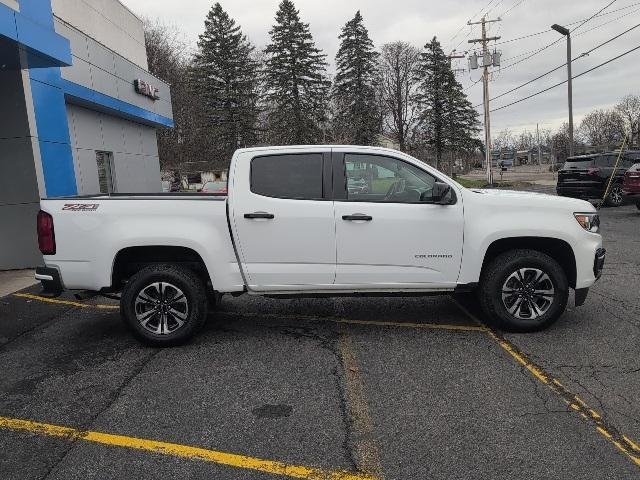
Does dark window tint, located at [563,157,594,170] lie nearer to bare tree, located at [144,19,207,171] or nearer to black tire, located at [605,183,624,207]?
black tire, located at [605,183,624,207]

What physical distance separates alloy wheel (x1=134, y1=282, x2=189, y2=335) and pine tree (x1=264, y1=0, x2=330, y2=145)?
140 feet

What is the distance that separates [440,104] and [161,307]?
52783mm

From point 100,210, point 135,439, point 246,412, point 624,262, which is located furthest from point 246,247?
point 624,262

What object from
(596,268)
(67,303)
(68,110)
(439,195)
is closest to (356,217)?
(439,195)

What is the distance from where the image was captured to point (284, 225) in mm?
5070

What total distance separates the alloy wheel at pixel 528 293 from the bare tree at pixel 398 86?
2323 inches

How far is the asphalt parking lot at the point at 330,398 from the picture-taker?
3121 millimetres

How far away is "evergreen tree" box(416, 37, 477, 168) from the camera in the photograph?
52.8m

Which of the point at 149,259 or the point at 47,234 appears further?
the point at 149,259

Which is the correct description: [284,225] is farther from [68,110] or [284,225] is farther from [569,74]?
[569,74]

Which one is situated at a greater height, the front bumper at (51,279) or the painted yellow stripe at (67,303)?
the front bumper at (51,279)

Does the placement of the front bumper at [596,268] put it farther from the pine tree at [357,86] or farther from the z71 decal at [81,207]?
the pine tree at [357,86]

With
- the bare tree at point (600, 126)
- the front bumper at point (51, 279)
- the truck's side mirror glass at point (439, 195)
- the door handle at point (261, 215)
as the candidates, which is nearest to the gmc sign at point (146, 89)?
the front bumper at point (51, 279)

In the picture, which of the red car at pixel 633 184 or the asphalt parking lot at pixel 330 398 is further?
the red car at pixel 633 184
